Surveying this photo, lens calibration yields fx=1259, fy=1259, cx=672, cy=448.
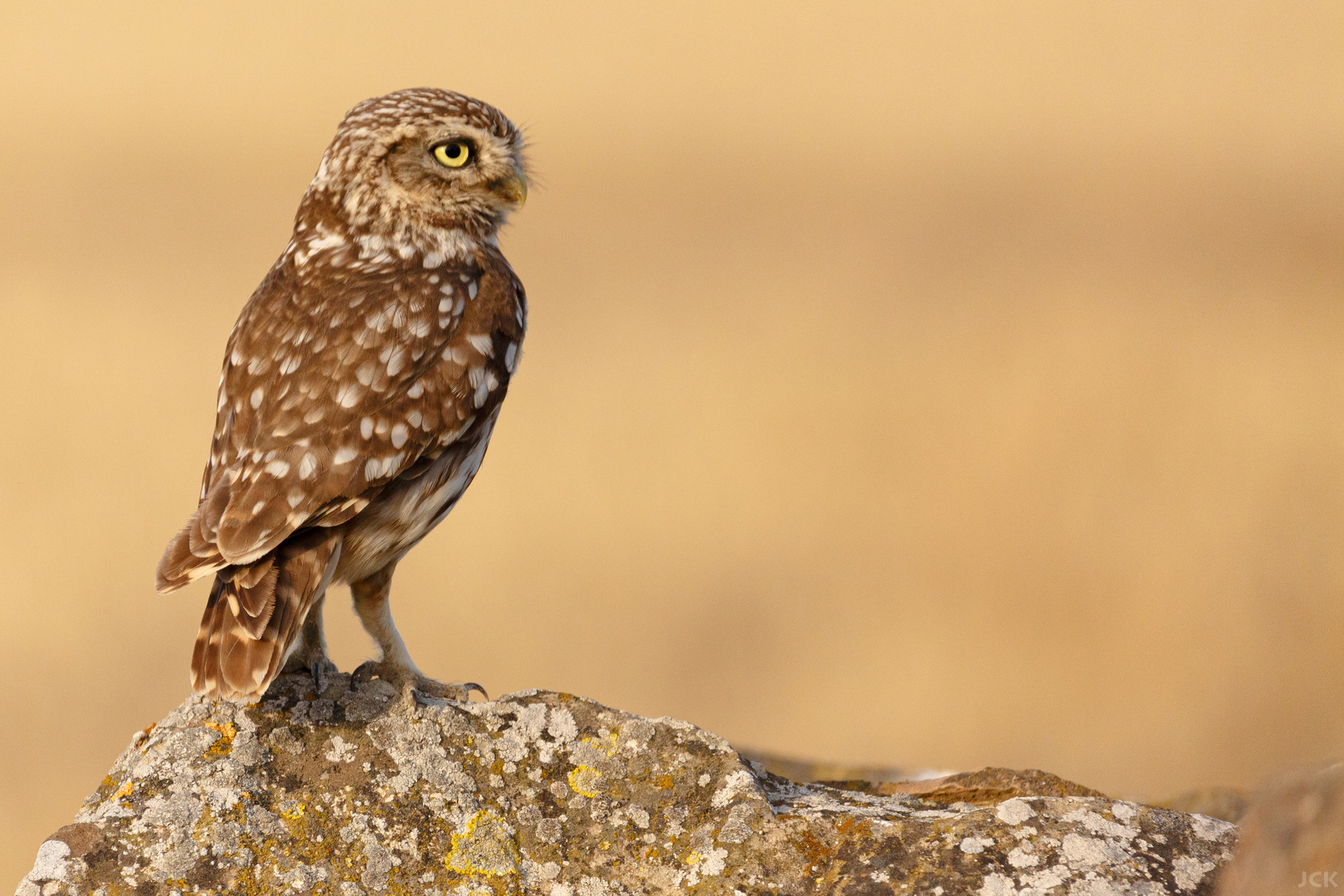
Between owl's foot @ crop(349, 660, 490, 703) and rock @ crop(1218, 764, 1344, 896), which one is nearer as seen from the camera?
rock @ crop(1218, 764, 1344, 896)

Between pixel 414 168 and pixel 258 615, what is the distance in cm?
176

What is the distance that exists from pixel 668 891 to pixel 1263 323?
9897 millimetres

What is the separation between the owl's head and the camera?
14.6 ft

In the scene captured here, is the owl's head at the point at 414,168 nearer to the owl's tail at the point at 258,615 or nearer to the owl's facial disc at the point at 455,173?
the owl's facial disc at the point at 455,173

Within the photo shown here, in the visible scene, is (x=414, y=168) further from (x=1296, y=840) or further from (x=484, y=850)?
(x=1296, y=840)

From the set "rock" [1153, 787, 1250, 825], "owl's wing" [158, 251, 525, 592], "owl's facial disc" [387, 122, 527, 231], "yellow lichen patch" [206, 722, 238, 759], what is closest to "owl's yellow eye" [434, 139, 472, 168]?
"owl's facial disc" [387, 122, 527, 231]

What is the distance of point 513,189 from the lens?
4.63 m

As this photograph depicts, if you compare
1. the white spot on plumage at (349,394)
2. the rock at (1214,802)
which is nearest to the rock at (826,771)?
the rock at (1214,802)

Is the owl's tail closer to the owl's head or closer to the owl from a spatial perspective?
the owl

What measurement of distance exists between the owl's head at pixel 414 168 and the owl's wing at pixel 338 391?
0.22m

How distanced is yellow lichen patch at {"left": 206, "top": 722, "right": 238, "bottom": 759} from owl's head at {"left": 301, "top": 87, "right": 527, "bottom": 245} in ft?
5.90

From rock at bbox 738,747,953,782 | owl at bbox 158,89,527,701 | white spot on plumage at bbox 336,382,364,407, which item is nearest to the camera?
owl at bbox 158,89,527,701

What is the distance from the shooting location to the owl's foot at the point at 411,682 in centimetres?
379

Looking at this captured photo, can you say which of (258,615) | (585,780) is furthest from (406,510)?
(585,780)
